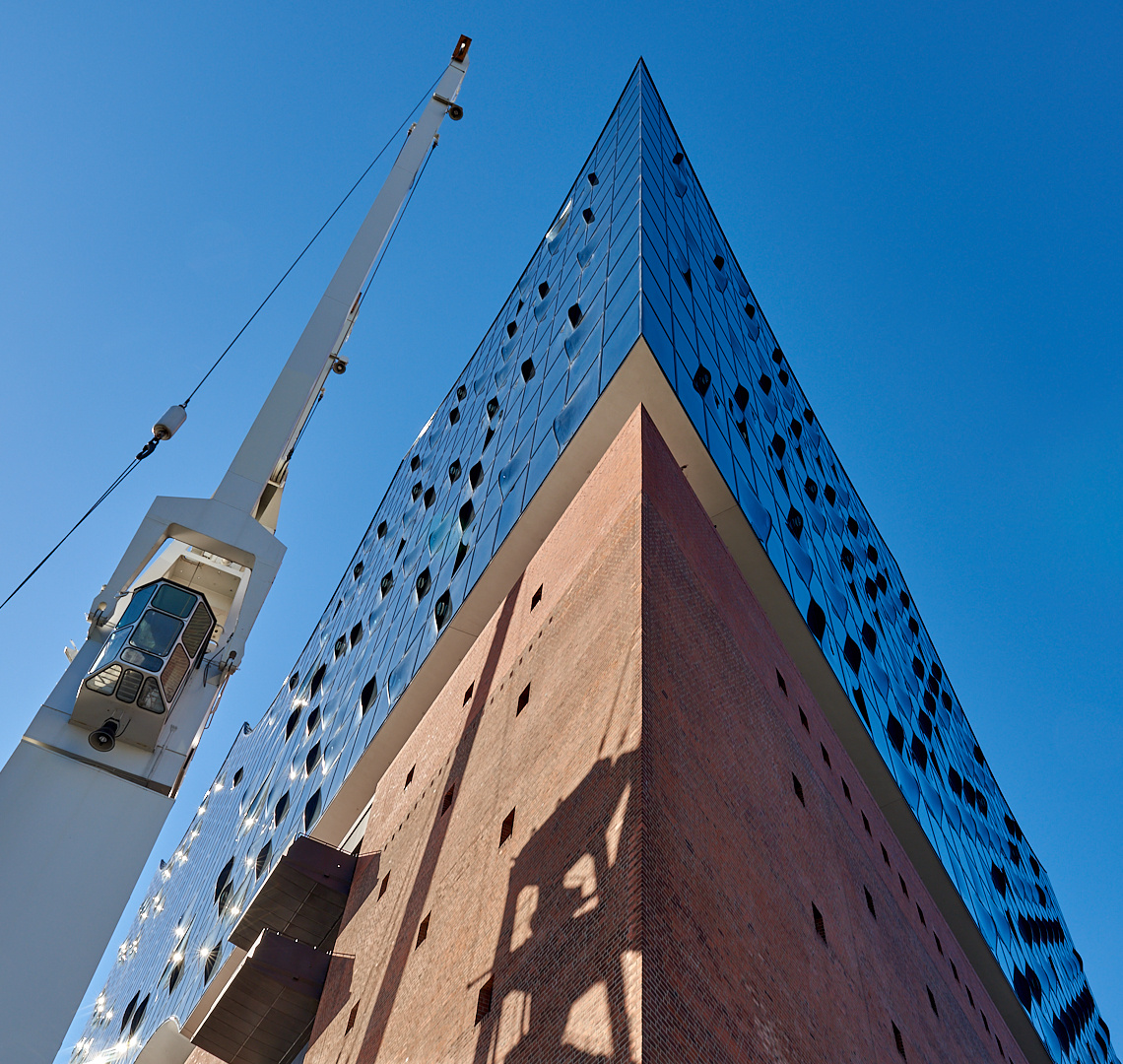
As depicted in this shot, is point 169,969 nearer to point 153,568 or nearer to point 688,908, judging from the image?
point 153,568

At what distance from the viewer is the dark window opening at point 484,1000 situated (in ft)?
27.3

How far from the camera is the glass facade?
17.9 meters

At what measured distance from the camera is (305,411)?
1312 cm

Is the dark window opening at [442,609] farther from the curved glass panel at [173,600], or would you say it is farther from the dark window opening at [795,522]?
the curved glass panel at [173,600]

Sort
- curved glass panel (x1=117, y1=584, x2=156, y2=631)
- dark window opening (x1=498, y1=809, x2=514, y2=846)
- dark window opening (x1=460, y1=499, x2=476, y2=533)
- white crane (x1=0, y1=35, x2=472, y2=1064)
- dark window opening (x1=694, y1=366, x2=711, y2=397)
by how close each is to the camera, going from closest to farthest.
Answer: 1. white crane (x1=0, y1=35, x2=472, y2=1064)
2. curved glass panel (x1=117, y1=584, x2=156, y2=631)
3. dark window opening (x1=498, y1=809, x2=514, y2=846)
4. dark window opening (x1=694, y1=366, x2=711, y2=397)
5. dark window opening (x1=460, y1=499, x2=476, y2=533)

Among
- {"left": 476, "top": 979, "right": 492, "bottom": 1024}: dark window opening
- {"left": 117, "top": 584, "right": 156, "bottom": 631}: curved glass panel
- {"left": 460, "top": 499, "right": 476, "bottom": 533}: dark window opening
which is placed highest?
{"left": 460, "top": 499, "right": 476, "bottom": 533}: dark window opening

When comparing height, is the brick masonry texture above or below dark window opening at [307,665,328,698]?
below

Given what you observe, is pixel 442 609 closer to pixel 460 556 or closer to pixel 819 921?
pixel 460 556

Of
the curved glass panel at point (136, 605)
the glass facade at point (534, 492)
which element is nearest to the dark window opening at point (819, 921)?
the curved glass panel at point (136, 605)

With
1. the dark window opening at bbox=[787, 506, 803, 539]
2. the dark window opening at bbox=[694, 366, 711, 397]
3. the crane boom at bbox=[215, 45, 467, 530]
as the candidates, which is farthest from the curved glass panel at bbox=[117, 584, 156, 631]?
the dark window opening at bbox=[787, 506, 803, 539]

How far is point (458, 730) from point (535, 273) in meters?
15.6

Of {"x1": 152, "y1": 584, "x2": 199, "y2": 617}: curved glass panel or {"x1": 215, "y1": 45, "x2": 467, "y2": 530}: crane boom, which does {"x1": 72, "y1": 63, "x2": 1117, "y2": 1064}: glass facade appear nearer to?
{"x1": 215, "y1": 45, "x2": 467, "y2": 530}: crane boom

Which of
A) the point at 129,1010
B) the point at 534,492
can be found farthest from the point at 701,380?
the point at 129,1010

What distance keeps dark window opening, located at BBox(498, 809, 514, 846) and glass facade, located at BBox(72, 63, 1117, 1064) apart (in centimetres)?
763
